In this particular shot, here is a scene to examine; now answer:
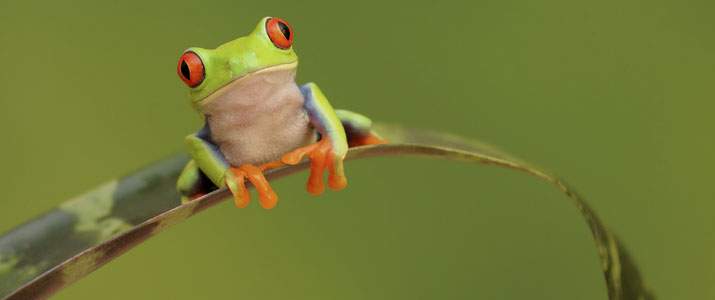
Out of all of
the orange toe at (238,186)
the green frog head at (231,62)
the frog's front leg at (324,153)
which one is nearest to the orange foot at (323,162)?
the frog's front leg at (324,153)

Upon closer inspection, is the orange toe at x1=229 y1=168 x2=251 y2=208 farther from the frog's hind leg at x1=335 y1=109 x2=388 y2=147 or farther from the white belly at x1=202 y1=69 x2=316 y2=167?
the frog's hind leg at x1=335 y1=109 x2=388 y2=147

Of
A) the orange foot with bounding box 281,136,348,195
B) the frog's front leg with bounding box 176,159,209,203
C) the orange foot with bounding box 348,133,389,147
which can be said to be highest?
the frog's front leg with bounding box 176,159,209,203

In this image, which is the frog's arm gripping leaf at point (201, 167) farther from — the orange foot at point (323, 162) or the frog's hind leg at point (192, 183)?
the orange foot at point (323, 162)

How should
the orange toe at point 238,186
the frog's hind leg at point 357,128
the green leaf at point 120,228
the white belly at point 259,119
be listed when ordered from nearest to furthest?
the green leaf at point 120,228, the orange toe at point 238,186, the white belly at point 259,119, the frog's hind leg at point 357,128

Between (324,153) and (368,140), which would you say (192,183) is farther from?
(368,140)

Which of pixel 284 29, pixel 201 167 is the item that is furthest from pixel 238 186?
pixel 284 29

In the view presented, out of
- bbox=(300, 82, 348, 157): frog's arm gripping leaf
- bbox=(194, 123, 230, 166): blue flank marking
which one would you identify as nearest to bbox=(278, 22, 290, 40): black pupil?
bbox=(300, 82, 348, 157): frog's arm gripping leaf
